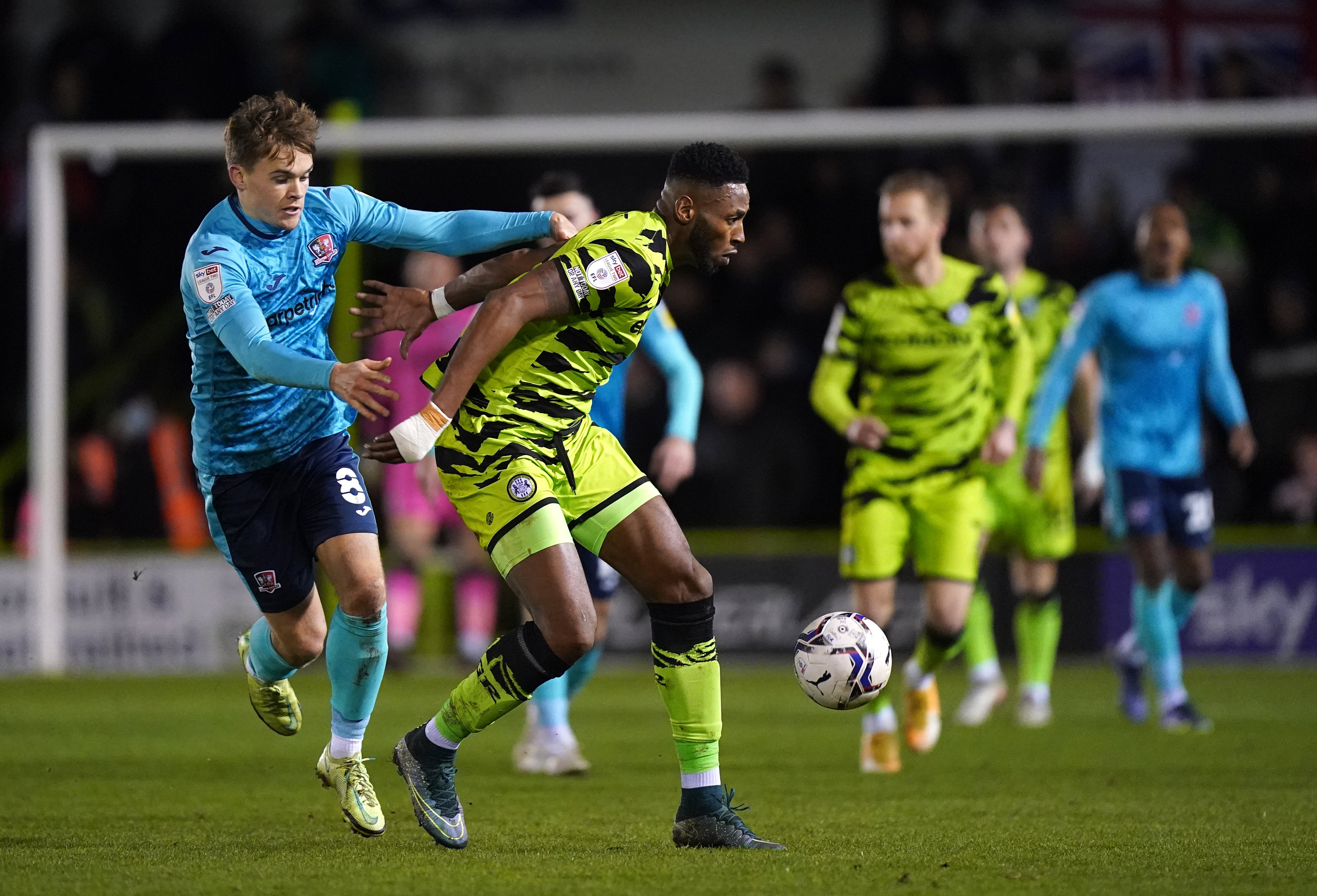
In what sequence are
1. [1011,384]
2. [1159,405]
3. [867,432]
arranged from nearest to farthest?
[867,432], [1011,384], [1159,405]

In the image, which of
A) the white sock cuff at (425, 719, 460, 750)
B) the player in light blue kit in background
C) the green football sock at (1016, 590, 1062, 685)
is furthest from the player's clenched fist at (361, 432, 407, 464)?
the green football sock at (1016, 590, 1062, 685)

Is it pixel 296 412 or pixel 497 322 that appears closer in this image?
pixel 497 322

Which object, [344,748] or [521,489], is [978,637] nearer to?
[344,748]

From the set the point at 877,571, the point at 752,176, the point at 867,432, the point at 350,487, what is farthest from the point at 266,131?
the point at 752,176

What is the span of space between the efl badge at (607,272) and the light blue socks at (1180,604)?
5405mm

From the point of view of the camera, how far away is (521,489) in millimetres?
5102

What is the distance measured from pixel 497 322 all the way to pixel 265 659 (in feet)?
5.92

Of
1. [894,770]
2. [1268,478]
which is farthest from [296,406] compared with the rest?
[1268,478]

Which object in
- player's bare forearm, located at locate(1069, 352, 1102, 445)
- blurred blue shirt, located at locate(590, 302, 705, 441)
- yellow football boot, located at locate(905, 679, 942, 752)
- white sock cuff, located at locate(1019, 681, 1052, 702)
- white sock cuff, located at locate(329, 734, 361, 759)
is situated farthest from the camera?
player's bare forearm, located at locate(1069, 352, 1102, 445)

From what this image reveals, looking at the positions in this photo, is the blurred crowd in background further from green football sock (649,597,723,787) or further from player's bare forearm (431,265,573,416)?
player's bare forearm (431,265,573,416)

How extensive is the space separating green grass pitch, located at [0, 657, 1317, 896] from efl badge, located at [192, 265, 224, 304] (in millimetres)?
1631

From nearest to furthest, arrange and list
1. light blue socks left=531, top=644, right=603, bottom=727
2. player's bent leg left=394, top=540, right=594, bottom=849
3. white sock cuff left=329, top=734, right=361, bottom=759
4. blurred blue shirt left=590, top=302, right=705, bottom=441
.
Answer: player's bent leg left=394, top=540, right=594, bottom=849 < white sock cuff left=329, top=734, right=361, bottom=759 < blurred blue shirt left=590, top=302, right=705, bottom=441 < light blue socks left=531, top=644, right=603, bottom=727

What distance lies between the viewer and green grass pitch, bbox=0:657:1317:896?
183 inches

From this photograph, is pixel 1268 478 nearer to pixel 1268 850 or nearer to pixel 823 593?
pixel 823 593
